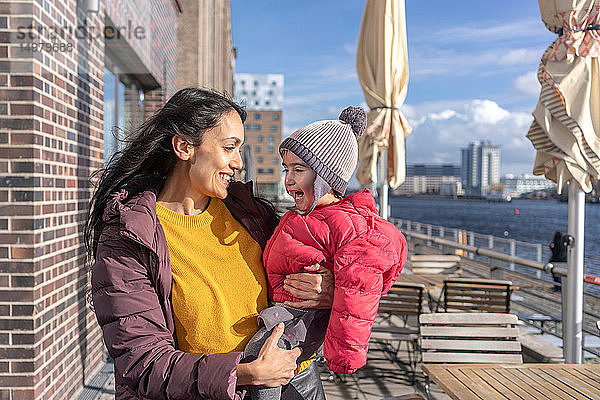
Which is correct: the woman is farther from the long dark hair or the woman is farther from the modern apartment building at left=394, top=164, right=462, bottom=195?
the modern apartment building at left=394, top=164, right=462, bottom=195

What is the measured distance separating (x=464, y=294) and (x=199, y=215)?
165 inches

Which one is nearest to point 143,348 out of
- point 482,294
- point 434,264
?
point 482,294

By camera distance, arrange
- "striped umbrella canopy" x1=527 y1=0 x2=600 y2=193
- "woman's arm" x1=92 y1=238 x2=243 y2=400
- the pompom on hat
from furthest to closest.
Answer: "striped umbrella canopy" x1=527 y1=0 x2=600 y2=193 → the pompom on hat → "woman's arm" x1=92 y1=238 x2=243 y2=400

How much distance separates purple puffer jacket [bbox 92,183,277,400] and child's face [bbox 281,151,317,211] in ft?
1.76

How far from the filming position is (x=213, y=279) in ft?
5.68

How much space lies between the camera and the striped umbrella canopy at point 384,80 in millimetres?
Answer: 6477

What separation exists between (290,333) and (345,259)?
1.04ft

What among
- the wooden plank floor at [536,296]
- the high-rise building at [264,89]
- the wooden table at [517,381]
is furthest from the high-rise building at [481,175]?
the wooden table at [517,381]

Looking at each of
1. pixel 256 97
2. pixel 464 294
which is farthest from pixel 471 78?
pixel 464 294

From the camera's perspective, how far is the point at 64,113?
10.7 ft

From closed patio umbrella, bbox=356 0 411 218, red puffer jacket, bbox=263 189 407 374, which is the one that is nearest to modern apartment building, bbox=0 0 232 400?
red puffer jacket, bbox=263 189 407 374

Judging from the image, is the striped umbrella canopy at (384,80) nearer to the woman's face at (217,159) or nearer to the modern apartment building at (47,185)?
the modern apartment building at (47,185)

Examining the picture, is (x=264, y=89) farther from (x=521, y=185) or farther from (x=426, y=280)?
(x=426, y=280)

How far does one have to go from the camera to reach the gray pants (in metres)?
1.67
